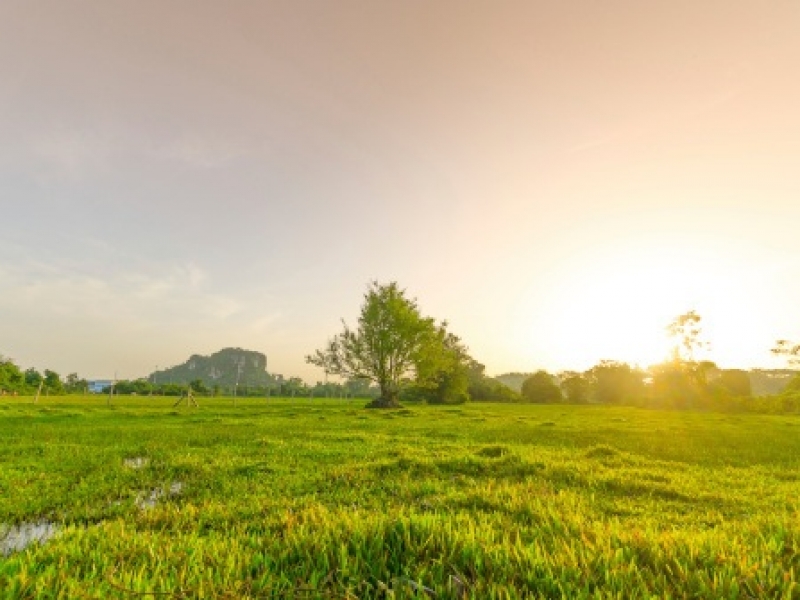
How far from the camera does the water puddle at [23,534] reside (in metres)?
4.30

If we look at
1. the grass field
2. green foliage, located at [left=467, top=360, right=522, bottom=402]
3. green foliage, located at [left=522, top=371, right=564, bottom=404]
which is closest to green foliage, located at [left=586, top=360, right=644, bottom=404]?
green foliage, located at [left=522, top=371, right=564, bottom=404]

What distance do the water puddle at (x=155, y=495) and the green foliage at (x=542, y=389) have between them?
87439 mm

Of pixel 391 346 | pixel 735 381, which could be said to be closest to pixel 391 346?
pixel 391 346

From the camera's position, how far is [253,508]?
5316mm

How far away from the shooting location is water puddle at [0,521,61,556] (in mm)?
4301

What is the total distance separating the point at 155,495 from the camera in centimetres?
669

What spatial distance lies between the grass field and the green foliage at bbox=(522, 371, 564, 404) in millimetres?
78273

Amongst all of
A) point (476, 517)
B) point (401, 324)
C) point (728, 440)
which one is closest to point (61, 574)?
point (476, 517)

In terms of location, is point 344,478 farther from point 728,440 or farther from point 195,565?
point 728,440

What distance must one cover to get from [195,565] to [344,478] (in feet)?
16.6

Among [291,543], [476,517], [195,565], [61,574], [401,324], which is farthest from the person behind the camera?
[401,324]

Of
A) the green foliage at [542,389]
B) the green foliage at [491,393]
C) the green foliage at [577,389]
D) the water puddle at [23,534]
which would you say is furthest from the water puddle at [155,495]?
the green foliage at [577,389]

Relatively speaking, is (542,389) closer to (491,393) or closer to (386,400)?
(491,393)

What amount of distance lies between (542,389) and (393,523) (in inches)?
3561
